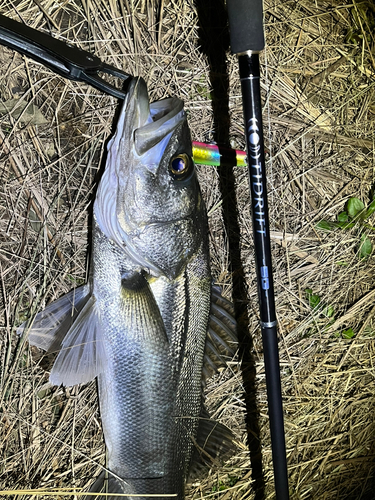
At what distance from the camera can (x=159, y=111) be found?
2.08m

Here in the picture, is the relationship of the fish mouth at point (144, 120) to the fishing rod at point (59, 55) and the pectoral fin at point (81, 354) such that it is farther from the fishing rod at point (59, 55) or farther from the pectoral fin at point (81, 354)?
the pectoral fin at point (81, 354)

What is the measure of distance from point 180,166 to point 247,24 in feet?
2.18

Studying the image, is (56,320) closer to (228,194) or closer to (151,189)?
(151,189)

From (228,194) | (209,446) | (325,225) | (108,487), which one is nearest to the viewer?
(108,487)

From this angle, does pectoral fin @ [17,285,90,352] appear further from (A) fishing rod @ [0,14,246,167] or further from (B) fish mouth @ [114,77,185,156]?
(A) fishing rod @ [0,14,246,167]

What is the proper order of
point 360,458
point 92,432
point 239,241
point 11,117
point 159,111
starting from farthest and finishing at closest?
1. point 360,458
2. point 239,241
3. point 92,432
4. point 11,117
5. point 159,111

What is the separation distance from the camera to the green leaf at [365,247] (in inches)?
112

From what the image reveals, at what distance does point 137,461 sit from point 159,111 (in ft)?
5.74

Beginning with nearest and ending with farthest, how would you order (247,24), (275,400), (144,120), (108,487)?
(247,24) → (144,120) → (275,400) → (108,487)

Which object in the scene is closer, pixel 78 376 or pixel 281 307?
pixel 78 376

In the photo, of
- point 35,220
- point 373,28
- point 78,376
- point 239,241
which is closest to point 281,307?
point 239,241

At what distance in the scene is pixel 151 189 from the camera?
6.29 feet

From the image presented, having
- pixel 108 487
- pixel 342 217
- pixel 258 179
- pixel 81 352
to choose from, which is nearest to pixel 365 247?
pixel 342 217

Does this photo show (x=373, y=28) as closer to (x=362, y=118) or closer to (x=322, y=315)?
(x=362, y=118)
